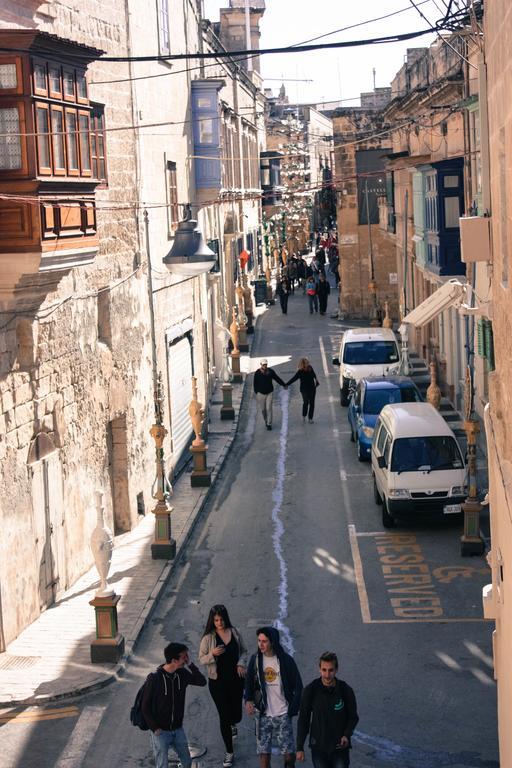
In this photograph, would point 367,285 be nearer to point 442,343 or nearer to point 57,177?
point 442,343

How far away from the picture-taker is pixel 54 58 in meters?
14.7

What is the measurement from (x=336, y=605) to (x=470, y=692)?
3.44 metres

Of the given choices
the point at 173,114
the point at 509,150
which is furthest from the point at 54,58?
the point at 173,114

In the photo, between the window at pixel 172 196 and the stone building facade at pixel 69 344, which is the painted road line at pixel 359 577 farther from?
the window at pixel 172 196

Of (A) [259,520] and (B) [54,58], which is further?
Answer: (A) [259,520]

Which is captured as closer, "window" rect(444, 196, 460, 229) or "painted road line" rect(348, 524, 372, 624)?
"painted road line" rect(348, 524, 372, 624)

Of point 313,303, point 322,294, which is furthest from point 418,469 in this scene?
point 313,303

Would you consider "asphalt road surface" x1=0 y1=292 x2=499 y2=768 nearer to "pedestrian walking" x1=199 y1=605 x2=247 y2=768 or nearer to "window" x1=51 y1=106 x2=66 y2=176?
"pedestrian walking" x1=199 y1=605 x2=247 y2=768

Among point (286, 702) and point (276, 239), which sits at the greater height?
point (276, 239)

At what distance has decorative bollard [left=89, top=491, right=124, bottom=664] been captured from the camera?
14.2 m

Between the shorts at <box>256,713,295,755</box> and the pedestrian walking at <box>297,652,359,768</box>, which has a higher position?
the pedestrian walking at <box>297,652,359,768</box>

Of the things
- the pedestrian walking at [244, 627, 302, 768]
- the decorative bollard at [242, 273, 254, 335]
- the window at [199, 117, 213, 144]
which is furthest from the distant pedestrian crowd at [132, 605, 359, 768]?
the decorative bollard at [242, 273, 254, 335]

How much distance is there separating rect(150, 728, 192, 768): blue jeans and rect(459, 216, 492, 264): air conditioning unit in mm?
4891

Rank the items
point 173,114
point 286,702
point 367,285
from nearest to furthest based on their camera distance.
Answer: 1. point 286,702
2. point 173,114
3. point 367,285
